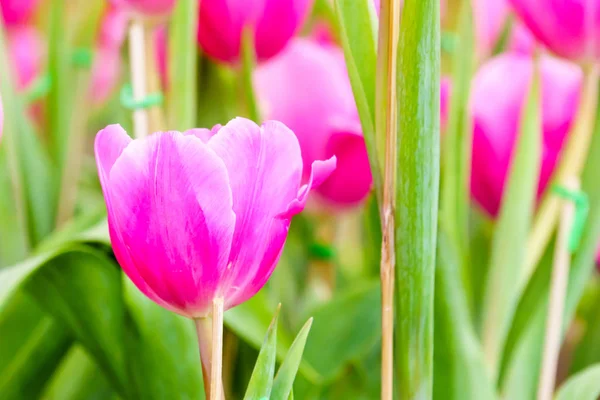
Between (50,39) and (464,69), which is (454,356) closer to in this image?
(464,69)

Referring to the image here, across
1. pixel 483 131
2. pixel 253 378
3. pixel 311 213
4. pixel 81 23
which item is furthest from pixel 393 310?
pixel 81 23

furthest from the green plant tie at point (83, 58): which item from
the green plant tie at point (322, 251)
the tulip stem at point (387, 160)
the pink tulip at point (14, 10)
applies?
the tulip stem at point (387, 160)

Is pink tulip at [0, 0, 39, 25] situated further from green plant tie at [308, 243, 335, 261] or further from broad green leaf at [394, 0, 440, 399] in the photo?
broad green leaf at [394, 0, 440, 399]

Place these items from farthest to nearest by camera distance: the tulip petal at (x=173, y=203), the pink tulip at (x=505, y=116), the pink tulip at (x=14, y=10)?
1. the pink tulip at (x=14, y=10)
2. the pink tulip at (x=505, y=116)
3. the tulip petal at (x=173, y=203)

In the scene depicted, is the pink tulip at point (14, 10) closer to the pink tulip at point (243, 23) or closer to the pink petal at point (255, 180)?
the pink tulip at point (243, 23)

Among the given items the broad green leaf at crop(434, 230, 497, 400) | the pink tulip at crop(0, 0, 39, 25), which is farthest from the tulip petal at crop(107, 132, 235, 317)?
the pink tulip at crop(0, 0, 39, 25)
